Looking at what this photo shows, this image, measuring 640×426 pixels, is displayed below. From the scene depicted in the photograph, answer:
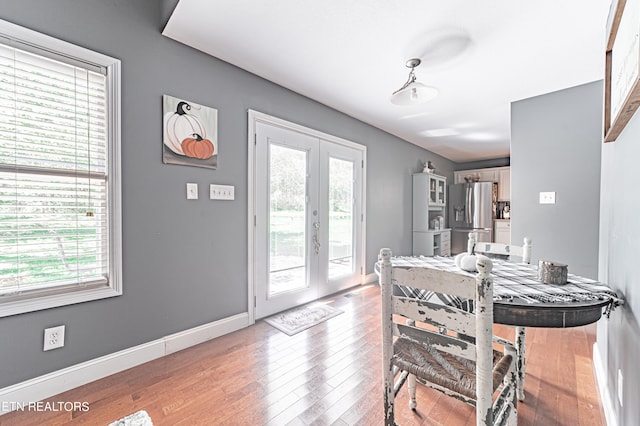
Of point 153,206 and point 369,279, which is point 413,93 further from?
point 369,279

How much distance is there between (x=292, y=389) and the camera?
1708mm

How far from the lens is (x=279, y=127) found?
9.45 feet

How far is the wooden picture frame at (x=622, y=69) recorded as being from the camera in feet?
3.14

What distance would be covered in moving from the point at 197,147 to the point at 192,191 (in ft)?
1.20

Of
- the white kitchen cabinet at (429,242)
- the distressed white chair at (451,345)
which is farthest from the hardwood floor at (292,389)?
the white kitchen cabinet at (429,242)

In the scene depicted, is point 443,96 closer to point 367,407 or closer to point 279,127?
point 279,127

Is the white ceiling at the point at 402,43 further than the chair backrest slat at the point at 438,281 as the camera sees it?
Yes

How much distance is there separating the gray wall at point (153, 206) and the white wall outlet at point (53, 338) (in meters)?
0.03

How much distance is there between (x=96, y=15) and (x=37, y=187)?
1.16 meters

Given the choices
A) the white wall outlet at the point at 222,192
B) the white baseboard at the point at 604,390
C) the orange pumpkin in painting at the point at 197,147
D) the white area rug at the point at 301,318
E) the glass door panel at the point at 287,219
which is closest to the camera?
the white baseboard at the point at 604,390

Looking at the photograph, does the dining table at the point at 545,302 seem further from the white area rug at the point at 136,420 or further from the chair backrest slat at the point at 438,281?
the white area rug at the point at 136,420

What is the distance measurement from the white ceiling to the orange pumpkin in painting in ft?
2.47

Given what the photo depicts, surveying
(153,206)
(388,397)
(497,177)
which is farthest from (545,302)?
(497,177)

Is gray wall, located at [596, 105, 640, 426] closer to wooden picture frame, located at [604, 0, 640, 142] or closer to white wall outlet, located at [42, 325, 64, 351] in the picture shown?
wooden picture frame, located at [604, 0, 640, 142]
